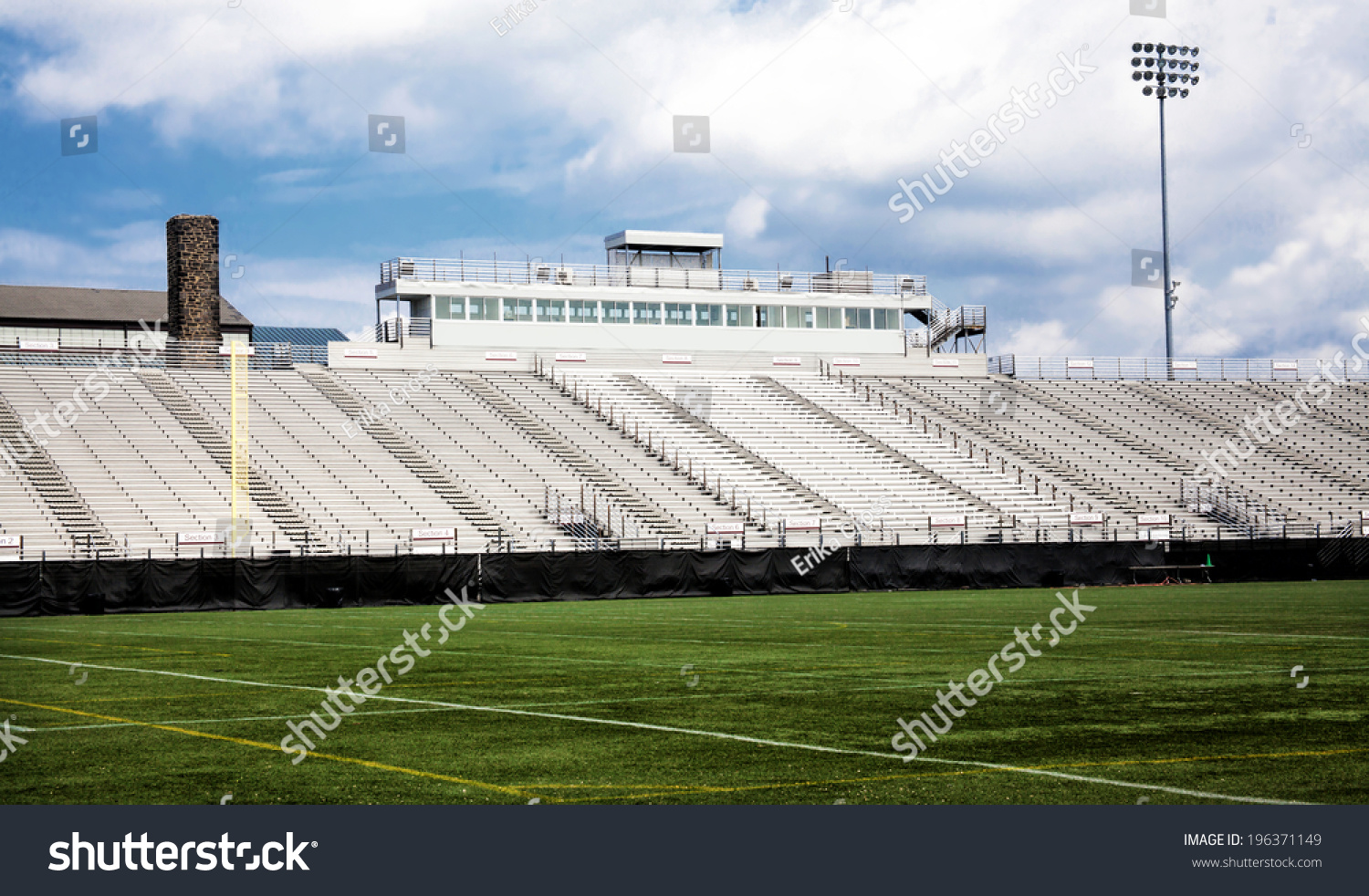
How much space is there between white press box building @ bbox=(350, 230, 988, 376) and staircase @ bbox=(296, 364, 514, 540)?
266 cm

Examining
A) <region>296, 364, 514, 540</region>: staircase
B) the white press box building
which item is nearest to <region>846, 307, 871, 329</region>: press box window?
the white press box building

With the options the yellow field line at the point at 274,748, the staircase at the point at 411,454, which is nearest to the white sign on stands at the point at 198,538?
the staircase at the point at 411,454

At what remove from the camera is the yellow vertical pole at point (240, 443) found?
39.8 metres

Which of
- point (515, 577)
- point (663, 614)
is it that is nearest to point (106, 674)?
point (663, 614)

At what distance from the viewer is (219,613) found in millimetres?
31516

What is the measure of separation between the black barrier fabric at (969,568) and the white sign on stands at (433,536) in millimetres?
11341

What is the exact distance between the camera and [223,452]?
146 ft

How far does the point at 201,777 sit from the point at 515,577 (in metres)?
26.4

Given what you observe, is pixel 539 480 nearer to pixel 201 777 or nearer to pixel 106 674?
pixel 106 674

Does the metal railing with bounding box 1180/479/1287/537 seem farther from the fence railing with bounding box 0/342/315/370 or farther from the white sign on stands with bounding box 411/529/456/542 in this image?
the fence railing with bounding box 0/342/315/370

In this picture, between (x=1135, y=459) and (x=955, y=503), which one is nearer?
(x=955, y=503)

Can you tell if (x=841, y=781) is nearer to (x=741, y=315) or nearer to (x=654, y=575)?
(x=654, y=575)

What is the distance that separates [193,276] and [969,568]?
1232 inches

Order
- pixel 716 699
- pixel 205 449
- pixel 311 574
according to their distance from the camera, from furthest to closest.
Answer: pixel 205 449 < pixel 311 574 < pixel 716 699
